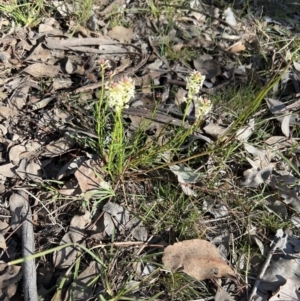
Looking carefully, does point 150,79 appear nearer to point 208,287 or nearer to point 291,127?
point 291,127

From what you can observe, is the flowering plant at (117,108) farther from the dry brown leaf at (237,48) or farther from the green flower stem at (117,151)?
the dry brown leaf at (237,48)

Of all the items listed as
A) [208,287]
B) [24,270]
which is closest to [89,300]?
[24,270]

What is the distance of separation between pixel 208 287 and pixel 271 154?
0.79 meters

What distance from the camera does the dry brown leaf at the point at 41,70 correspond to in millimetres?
2406

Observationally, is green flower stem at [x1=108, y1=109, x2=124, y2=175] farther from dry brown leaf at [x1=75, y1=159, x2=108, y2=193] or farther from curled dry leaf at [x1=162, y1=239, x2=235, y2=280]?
curled dry leaf at [x1=162, y1=239, x2=235, y2=280]

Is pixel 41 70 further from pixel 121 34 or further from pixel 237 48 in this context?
pixel 237 48

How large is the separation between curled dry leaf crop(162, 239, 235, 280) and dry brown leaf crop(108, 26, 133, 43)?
4.60 feet

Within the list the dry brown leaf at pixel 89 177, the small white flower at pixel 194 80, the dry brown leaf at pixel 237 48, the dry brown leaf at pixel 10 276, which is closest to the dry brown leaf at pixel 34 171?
the dry brown leaf at pixel 89 177

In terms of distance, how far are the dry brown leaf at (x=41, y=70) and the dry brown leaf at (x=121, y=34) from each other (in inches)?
18.3

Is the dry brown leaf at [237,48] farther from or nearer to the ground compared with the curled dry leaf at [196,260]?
farther from the ground

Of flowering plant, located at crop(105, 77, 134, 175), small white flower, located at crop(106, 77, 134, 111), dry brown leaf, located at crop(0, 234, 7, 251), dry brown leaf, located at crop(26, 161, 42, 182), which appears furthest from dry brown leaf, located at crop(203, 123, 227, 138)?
dry brown leaf, located at crop(0, 234, 7, 251)

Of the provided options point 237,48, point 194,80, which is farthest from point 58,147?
point 237,48

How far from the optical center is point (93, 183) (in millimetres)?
1969

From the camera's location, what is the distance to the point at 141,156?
198 cm
